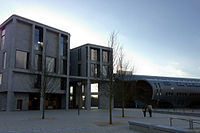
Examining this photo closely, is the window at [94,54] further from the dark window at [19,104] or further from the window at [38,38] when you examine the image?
the dark window at [19,104]

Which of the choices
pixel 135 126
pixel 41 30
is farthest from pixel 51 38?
pixel 135 126

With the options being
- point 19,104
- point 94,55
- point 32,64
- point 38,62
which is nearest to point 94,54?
point 94,55

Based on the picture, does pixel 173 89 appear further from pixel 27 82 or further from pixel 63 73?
pixel 27 82

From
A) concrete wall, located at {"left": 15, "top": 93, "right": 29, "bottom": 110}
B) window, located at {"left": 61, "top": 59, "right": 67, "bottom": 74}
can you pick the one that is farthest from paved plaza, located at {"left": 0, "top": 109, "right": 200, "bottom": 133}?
window, located at {"left": 61, "top": 59, "right": 67, "bottom": 74}

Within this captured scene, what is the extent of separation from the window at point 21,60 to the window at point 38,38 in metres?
3.21

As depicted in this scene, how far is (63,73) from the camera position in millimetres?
46031

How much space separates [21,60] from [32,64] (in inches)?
82.3

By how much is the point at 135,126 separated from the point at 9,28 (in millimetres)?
35390

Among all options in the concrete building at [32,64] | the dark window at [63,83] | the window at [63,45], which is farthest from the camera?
the window at [63,45]

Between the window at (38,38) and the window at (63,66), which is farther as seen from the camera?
the window at (63,66)

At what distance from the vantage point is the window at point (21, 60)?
126 ft

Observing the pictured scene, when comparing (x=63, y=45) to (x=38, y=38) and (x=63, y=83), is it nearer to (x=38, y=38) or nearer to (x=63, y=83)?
(x=38, y=38)

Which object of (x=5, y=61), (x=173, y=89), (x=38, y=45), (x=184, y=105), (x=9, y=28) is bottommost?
(x=184, y=105)

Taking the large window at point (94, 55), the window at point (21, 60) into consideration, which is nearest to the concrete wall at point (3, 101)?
the window at point (21, 60)
